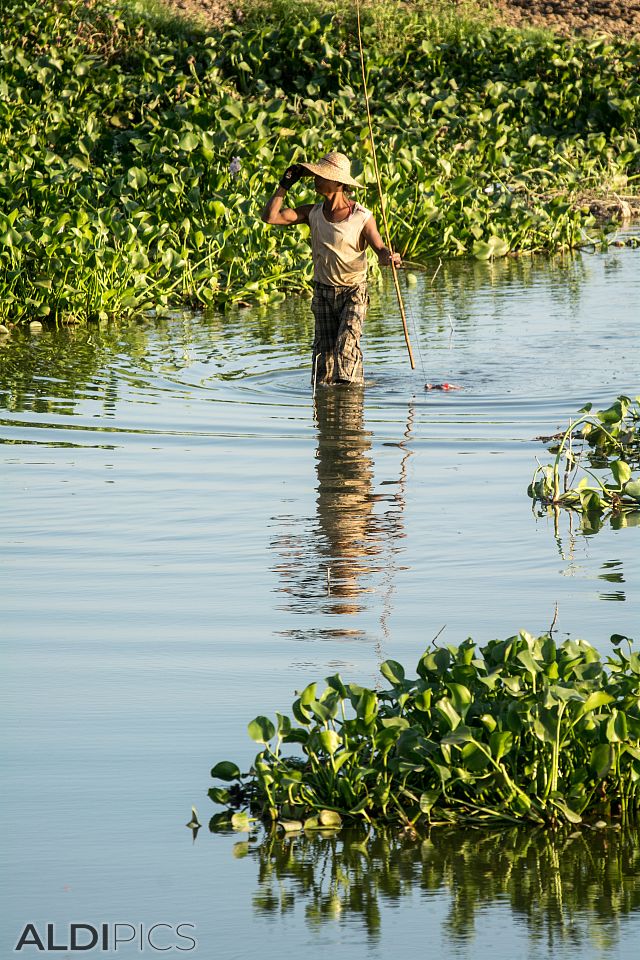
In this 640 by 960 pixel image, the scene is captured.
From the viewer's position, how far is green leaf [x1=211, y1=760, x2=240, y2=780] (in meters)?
3.68

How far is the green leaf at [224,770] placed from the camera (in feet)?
12.1

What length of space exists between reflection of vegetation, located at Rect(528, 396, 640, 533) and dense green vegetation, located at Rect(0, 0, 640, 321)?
5.62m

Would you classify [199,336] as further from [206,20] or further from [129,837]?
[206,20]

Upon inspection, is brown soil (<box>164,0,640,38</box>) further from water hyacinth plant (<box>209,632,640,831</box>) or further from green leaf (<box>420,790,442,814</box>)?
green leaf (<box>420,790,442,814</box>)

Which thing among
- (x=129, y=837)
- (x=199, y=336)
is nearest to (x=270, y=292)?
(x=199, y=336)

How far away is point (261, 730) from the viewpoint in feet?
11.8

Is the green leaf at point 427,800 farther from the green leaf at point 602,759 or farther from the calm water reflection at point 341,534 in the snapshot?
the calm water reflection at point 341,534

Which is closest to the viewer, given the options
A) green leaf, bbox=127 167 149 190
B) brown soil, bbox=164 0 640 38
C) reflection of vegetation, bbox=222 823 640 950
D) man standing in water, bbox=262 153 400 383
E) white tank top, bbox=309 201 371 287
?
reflection of vegetation, bbox=222 823 640 950

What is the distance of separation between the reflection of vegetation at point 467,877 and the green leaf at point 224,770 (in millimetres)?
182

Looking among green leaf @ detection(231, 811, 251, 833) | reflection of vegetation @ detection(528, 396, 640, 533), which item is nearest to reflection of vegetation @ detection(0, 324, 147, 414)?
reflection of vegetation @ detection(528, 396, 640, 533)

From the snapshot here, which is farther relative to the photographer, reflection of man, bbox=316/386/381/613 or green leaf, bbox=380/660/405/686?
reflection of man, bbox=316/386/381/613

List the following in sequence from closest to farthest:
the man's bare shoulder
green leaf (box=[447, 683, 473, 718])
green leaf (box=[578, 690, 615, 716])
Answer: green leaf (box=[578, 690, 615, 716])
green leaf (box=[447, 683, 473, 718])
the man's bare shoulder

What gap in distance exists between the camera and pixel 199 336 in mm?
11703

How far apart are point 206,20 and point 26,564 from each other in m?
17.8
